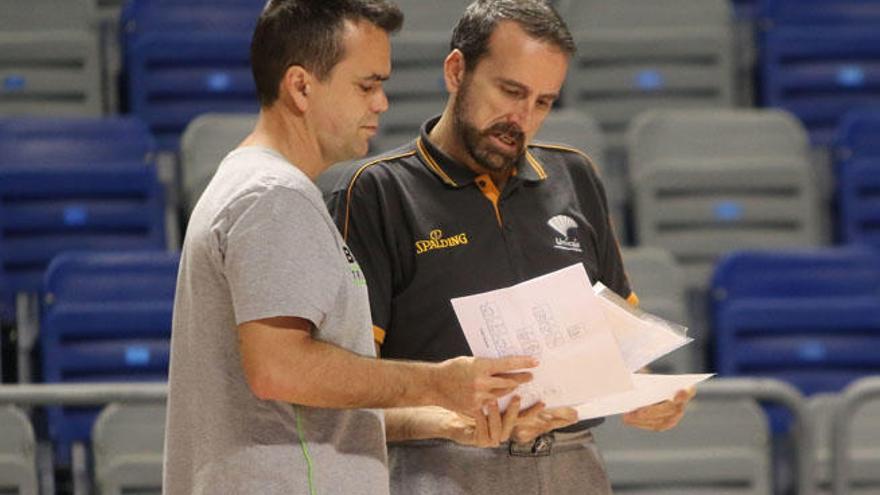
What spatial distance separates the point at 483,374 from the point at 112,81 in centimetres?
386

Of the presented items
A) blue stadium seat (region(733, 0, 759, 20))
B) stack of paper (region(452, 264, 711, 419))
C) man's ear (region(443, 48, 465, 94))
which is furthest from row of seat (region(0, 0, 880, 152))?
stack of paper (region(452, 264, 711, 419))

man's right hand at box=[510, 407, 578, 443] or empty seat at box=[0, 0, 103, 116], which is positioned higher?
empty seat at box=[0, 0, 103, 116]

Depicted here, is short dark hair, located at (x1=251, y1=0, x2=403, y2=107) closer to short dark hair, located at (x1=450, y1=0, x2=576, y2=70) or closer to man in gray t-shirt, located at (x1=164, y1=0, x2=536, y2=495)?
man in gray t-shirt, located at (x1=164, y1=0, x2=536, y2=495)

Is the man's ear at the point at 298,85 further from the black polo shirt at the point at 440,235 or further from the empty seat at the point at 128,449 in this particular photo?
the empty seat at the point at 128,449

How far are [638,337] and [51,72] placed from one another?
11.8ft

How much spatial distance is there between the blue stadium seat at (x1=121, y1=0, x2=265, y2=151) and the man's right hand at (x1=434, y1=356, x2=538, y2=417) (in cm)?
347

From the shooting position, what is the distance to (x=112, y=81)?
5594mm

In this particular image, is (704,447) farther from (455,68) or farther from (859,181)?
(455,68)

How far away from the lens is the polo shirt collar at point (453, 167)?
8.09ft

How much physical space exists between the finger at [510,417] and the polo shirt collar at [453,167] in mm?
433

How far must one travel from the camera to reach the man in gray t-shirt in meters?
1.92

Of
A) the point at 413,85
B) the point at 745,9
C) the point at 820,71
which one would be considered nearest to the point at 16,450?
the point at 413,85

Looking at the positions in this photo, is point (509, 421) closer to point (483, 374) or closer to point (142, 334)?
point (483, 374)

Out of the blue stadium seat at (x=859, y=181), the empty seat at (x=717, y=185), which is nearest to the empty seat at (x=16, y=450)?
the empty seat at (x=717, y=185)
